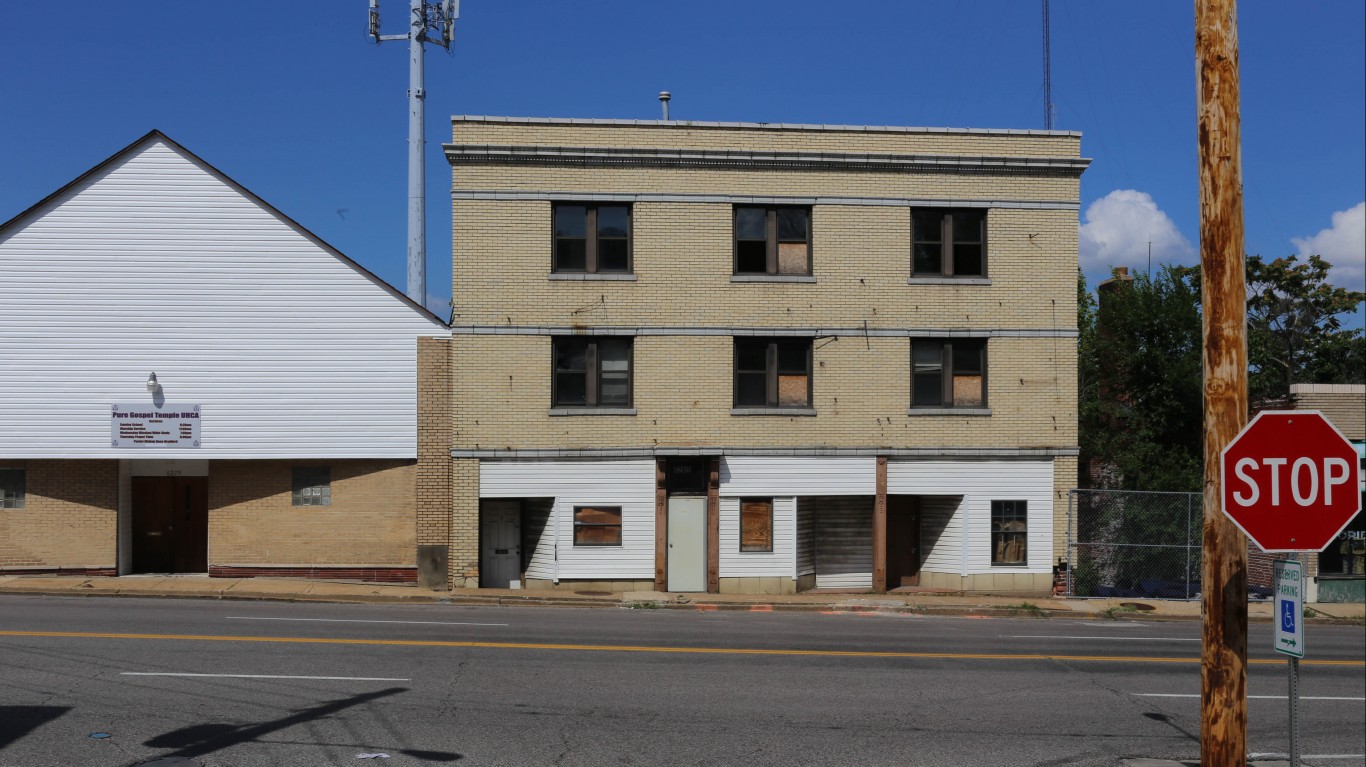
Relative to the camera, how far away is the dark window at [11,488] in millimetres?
23250

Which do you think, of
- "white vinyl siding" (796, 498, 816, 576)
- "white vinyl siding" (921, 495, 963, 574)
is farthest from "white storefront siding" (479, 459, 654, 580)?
"white vinyl siding" (921, 495, 963, 574)

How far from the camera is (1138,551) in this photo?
87.1 feet

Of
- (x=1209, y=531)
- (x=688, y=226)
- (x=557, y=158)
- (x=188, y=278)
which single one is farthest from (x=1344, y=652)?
(x=188, y=278)

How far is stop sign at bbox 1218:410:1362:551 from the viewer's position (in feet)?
24.4

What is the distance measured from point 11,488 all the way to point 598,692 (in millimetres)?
16640

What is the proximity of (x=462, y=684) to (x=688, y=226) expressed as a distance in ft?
44.5

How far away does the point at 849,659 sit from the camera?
1584 centimetres

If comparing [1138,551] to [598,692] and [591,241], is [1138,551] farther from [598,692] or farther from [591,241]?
[598,692]

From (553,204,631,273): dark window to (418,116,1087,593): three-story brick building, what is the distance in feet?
0.16

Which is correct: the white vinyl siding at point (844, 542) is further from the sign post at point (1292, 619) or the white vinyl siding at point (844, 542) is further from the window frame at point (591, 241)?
the sign post at point (1292, 619)

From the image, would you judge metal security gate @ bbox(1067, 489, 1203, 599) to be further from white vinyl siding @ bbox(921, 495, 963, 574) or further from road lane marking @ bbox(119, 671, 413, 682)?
road lane marking @ bbox(119, 671, 413, 682)

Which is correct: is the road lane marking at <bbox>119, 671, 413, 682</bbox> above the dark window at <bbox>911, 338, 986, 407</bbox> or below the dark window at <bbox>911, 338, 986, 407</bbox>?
below

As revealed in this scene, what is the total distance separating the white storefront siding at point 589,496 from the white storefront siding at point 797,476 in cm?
182

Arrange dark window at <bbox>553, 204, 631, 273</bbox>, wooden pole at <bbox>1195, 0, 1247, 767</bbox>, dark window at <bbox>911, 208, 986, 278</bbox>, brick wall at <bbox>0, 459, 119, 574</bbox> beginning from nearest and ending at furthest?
wooden pole at <bbox>1195, 0, 1247, 767</bbox>
brick wall at <bbox>0, 459, 119, 574</bbox>
dark window at <bbox>553, 204, 631, 273</bbox>
dark window at <bbox>911, 208, 986, 278</bbox>
